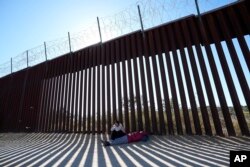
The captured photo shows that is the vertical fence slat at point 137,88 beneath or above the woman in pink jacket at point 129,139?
above

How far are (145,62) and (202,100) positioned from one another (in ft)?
8.59

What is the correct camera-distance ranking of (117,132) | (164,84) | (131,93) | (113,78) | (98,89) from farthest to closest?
(98,89) < (113,78) < (131,93) < (164,84) < (117,132)

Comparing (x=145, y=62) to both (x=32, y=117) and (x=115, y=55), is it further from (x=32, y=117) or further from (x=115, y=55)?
(x=32, y=117)

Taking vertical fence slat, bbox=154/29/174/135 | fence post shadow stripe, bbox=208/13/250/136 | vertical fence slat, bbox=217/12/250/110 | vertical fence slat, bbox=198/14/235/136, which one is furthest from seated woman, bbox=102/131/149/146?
vertical fence slat, bbox=217/12/250/110

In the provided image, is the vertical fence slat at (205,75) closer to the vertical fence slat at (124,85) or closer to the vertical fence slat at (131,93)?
the vertical fence slat at (131,93)

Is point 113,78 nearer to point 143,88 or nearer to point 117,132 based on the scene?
point 143,88

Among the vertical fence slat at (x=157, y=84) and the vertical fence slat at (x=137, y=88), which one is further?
the vertical fence slat at (x=137, y=88)

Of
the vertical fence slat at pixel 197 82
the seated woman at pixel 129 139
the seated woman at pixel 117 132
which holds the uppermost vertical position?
the vertical fence slat at pixel 197 82

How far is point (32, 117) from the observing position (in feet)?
40.4

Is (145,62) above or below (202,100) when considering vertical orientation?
above

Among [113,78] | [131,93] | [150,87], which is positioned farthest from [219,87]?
[113,78]

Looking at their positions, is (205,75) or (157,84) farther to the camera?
(157,84)

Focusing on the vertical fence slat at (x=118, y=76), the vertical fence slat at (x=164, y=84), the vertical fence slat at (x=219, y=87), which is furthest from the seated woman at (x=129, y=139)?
the vertical fence slat at (x=219, y=87)

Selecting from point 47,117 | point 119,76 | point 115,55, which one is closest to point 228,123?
point 119,76
